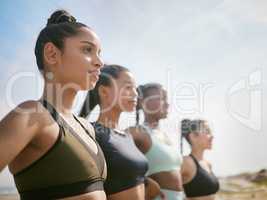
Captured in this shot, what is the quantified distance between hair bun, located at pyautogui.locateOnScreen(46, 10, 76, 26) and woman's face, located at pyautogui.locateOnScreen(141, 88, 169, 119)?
1965 millimetres

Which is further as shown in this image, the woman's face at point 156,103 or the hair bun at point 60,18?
the woman's face at point 156,103

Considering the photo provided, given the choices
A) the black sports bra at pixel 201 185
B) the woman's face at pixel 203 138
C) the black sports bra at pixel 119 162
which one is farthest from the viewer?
the woman's face at pixel 203 138

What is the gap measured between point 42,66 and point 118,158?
0.99 m

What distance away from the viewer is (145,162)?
9.34 ft

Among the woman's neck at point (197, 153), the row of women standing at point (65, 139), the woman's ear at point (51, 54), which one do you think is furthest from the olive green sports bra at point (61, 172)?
the woman's neck at point (197, 153)

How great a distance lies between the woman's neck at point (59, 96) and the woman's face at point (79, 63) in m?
0.03

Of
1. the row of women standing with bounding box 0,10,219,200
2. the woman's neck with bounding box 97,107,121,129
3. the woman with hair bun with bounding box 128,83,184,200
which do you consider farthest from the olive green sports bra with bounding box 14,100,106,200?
the woman with hair bun with bounding box 128,83,184,200

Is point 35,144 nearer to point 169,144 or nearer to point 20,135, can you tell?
point 20,135

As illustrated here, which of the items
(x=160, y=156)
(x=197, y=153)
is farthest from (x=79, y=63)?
(x=197, y=153)

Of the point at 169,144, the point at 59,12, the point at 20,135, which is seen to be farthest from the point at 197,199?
the point at 20,135

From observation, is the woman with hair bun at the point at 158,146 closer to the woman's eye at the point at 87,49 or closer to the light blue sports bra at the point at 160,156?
the light blue sports bra at the point at 160,156

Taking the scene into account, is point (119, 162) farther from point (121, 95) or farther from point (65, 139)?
point (65, 139)

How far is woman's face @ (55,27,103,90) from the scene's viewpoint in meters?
1.81

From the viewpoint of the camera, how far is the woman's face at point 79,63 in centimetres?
181
